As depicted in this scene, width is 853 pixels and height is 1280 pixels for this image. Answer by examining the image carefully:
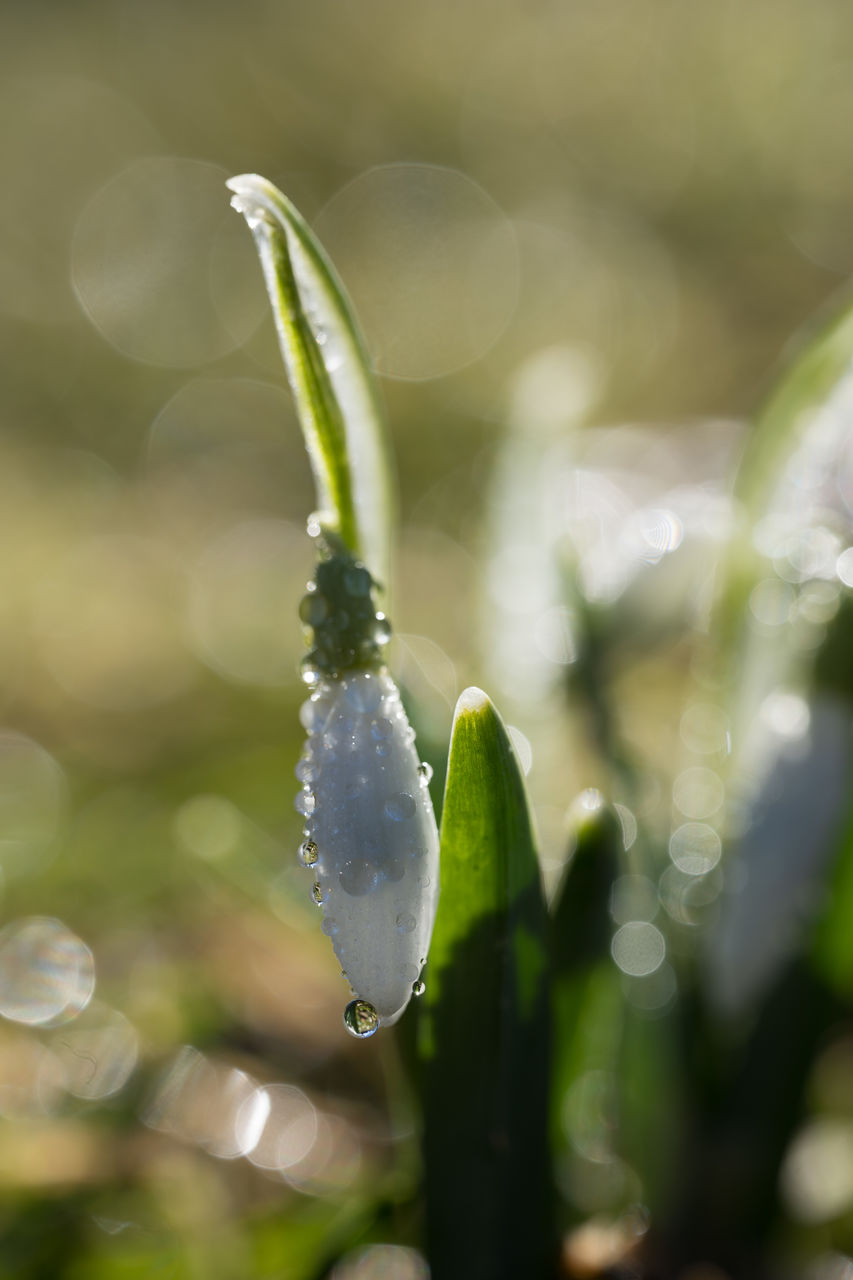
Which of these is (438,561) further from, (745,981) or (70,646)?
(745,981)

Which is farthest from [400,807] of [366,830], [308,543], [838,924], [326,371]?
[308,543]

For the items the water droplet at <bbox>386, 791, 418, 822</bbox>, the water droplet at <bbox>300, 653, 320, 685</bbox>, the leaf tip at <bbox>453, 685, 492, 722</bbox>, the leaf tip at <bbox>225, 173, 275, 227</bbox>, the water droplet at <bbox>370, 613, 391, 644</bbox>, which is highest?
the leaf tip at <bbox>225, 173, 275, 227</bbox>

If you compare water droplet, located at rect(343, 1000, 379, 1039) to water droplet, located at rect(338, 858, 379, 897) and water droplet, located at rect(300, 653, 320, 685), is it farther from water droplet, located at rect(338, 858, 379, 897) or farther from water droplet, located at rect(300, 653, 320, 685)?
water droplet, located at rect(300, 653, 320, 685)

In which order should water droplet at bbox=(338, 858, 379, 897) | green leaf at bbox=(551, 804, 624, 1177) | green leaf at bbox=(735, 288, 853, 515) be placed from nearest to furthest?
water droplet at bbox=(338, 858, 379, 897) < green leaf at bbox=(551, 804, 624, 1177) < green leaf at bbox=(735, 288, 853, 515)

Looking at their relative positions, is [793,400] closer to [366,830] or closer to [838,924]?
[838,924]

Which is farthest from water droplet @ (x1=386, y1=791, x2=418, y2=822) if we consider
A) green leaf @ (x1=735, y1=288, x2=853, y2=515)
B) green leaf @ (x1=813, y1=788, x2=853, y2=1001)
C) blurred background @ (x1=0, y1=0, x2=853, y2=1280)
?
green leaf @ (x1=735, y1=288, x2=853, y2=515)

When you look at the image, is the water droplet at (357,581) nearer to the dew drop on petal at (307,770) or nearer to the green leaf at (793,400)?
the dew drop on petal at (307,770)
